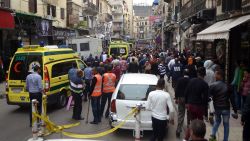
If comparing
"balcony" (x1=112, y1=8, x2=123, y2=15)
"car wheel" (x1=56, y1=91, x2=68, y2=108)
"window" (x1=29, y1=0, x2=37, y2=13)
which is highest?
"balcony" (x1=112, y1=8, x2=123, y2=15)

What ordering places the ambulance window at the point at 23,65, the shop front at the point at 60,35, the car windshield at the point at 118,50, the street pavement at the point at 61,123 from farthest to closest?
the shop front at the point at 60,35
the car windshield at the point at 118,50
the ambulance window at the point at 23,65
the street pavement at the point at 61,123

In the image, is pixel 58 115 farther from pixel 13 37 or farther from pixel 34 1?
pixel 34 1

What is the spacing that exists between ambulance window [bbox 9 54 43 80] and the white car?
385 centimetres

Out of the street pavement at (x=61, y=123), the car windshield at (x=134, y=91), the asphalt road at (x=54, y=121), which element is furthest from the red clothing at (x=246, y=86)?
the car windshield at (x=134, y=91)

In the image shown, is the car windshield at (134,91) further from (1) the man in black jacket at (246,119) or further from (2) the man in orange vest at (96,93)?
(1) the man in black jacket at (246,119)

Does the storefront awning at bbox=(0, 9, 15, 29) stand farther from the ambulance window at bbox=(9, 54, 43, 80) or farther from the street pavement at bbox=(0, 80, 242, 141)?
the ambulance window at bbox=(9, 54, 43, 80)

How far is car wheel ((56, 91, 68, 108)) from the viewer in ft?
44.9

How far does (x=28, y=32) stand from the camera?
97.3 feet

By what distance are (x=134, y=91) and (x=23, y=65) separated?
481 centimetres


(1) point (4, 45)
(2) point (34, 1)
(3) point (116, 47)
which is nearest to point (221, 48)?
(3) point (116, 47)

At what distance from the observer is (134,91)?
32.9 feet

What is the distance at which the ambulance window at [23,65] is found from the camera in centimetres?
1280

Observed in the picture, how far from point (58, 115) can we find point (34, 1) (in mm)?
19957

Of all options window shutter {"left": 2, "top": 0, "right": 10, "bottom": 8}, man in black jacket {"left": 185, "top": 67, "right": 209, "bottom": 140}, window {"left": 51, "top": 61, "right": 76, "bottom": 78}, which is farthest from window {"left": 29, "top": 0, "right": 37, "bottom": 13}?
man in black jacket {"left": 185, "top": 67, "right": 209, "bottom": 140}
